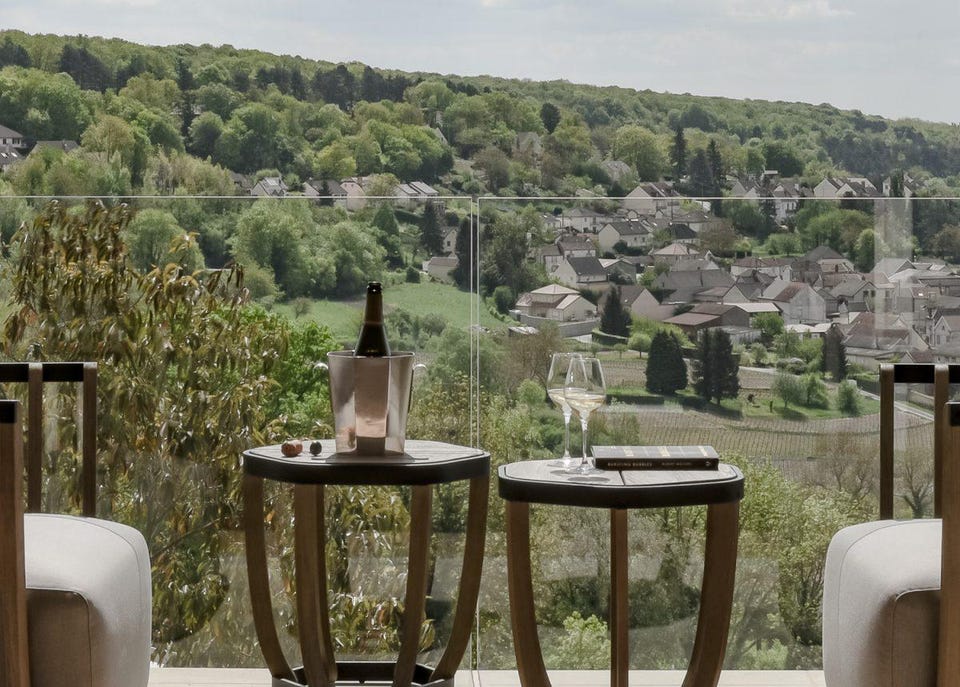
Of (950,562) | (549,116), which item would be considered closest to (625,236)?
(950,562)

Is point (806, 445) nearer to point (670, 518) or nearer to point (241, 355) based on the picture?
point (670, 518)

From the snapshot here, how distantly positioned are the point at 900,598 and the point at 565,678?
111cm

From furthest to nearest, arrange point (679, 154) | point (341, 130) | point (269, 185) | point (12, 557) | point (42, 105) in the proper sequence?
point (269, 185)
point (341, 130)
point (42, 105)
point (679, 154)
point (12, 557)

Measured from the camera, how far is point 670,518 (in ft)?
8.34

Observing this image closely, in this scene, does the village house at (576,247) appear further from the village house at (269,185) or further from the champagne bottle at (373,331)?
the village house at (269,185)

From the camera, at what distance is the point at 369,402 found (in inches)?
76.3

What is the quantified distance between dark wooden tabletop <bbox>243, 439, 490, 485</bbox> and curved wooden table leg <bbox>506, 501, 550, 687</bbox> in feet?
0.38

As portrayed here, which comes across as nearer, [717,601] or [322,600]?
[717,601]

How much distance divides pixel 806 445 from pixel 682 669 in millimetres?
594

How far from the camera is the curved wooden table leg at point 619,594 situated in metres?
1.80

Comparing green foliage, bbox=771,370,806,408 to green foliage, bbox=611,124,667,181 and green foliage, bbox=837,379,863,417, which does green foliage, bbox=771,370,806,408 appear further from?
green foliage, bbox=611,124,667,181

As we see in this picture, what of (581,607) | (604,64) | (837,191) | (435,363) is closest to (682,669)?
(581,607)

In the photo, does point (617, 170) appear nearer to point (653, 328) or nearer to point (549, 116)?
point (549, 116)

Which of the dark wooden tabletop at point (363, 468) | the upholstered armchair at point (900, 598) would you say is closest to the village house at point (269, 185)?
the dark wooden tabletop at point (363, 468)
